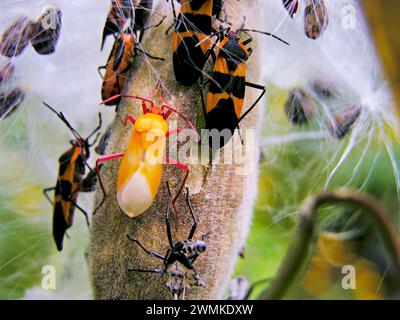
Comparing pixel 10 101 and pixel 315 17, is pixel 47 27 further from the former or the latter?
pixel 315 17

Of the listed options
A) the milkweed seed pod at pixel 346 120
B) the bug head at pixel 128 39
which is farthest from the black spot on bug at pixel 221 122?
the milkweed seed pod at pixel 346 120

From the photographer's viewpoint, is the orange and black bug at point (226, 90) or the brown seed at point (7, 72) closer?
the orange and black bug at point (226, 90)

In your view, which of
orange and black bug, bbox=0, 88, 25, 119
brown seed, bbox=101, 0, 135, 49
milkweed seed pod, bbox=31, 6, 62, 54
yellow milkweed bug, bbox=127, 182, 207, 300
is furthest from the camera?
orange and black bug, bbox=0, 88, 25, 119

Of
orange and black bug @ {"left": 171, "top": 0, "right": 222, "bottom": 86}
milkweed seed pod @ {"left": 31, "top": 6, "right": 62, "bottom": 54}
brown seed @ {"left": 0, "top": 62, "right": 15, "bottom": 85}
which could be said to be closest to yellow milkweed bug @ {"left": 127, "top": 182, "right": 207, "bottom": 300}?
orange and black bug @ {"left": 171, "top": 0, "right": 222, "bottom": 86}

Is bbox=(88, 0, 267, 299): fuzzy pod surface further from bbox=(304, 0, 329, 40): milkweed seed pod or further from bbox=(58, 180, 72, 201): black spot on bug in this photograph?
bbox=(58, 180, 72, 201): black spot on bug

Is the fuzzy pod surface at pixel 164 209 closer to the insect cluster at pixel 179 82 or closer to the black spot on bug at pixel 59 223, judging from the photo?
the insect cluster at pixel 179 82
